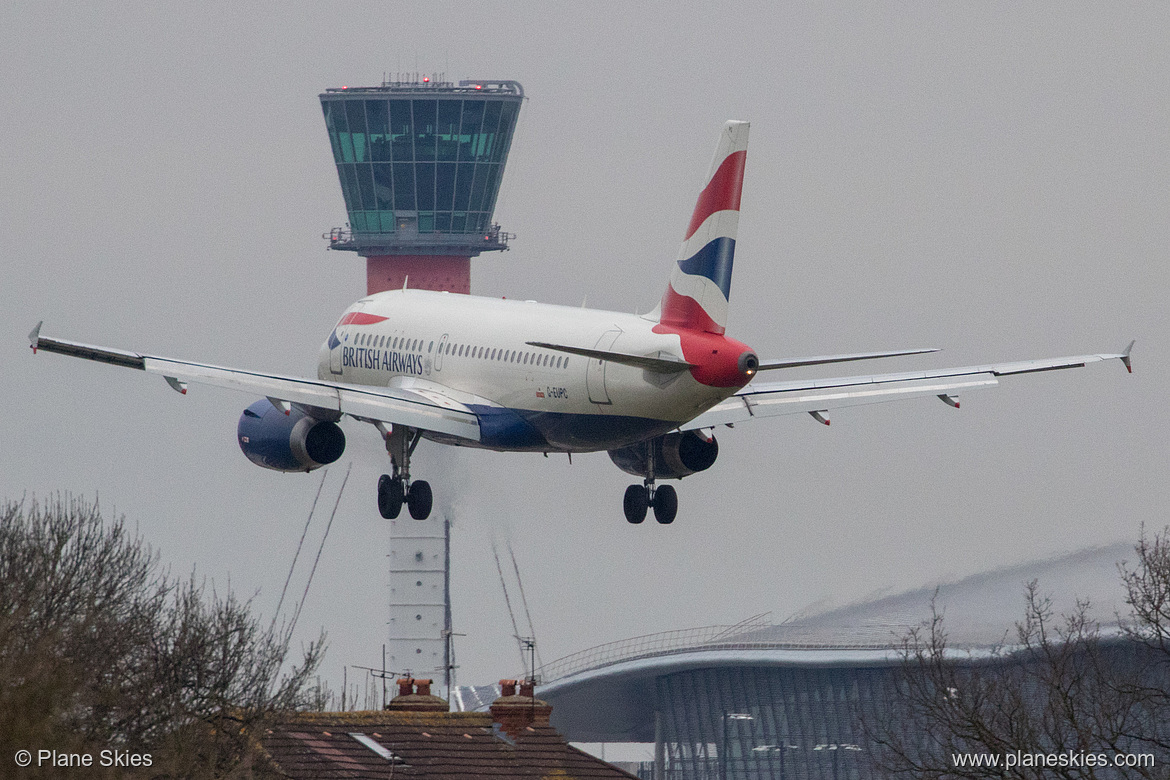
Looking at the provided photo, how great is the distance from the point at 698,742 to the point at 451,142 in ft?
158

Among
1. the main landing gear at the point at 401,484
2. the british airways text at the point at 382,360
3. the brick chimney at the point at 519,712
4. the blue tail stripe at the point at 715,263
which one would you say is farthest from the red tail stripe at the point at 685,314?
the brick chimney at the point at 519,712

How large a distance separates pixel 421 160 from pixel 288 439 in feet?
375

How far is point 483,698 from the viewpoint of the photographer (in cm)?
17138

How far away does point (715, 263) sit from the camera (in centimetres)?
6159

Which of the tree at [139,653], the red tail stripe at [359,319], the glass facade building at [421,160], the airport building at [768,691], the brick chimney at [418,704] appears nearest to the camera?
the tree at [139,653]

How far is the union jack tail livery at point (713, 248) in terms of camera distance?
6119 centimetres

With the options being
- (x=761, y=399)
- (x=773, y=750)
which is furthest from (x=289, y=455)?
(x=773, y=750)

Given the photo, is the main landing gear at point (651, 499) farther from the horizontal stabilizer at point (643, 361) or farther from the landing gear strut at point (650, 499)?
the horizontal stabilizer at point (643, 361)

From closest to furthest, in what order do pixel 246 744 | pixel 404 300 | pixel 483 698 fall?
1. pixel 246 744
2. pixel 404 300
3. pixel 483 698

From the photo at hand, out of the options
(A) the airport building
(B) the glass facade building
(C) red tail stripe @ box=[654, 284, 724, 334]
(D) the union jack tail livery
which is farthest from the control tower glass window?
(C) red tail stripe @ box=[654, 284, 724, 334]

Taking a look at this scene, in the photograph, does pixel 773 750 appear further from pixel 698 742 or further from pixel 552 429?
pixel 552 429

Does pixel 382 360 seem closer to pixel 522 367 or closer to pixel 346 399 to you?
pixel 346 399

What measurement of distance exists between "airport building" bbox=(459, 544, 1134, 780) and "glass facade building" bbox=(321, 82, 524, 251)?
113 ft

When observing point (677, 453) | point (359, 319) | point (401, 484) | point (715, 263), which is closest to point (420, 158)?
point (359, 319)
